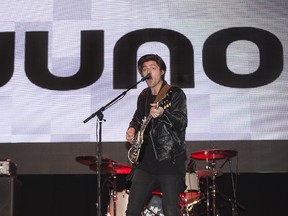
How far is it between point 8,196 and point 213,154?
2420 mm

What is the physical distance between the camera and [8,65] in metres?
7.06

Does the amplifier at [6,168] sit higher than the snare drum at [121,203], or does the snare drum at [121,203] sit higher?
the amplifier at [6,168]

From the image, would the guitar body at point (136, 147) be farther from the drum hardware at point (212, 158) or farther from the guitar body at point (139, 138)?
the drum hardware at point (212, 158)

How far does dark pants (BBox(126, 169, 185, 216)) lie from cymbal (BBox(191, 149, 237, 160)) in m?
2.17

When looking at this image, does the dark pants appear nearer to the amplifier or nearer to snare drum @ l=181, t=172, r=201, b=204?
snare drum @ l=181, t=172, r=201, b=204

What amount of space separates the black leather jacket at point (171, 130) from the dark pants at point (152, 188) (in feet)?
0.54

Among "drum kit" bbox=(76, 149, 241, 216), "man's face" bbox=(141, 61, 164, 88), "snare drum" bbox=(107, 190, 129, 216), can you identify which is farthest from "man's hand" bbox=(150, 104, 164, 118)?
"snare drum" bbox=(107, 190, 129, 216)

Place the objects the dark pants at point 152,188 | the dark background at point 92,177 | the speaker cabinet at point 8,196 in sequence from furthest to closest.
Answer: the dark background at point 92,177 < the speaker cabinet at point 8,196 < the dark pants at point 152,188

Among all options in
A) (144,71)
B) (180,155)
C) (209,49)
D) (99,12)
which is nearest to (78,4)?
(99,12)

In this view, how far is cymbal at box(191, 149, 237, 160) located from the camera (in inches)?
244

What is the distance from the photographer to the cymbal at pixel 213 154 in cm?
620

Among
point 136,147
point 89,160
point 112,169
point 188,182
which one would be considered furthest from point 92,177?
point 136,147

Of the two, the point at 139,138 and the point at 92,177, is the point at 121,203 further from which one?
the point at 139,138

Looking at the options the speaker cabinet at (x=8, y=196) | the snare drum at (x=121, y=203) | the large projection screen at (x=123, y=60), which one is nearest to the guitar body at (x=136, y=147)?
the speaker cabinet at (x=8, y=196)
